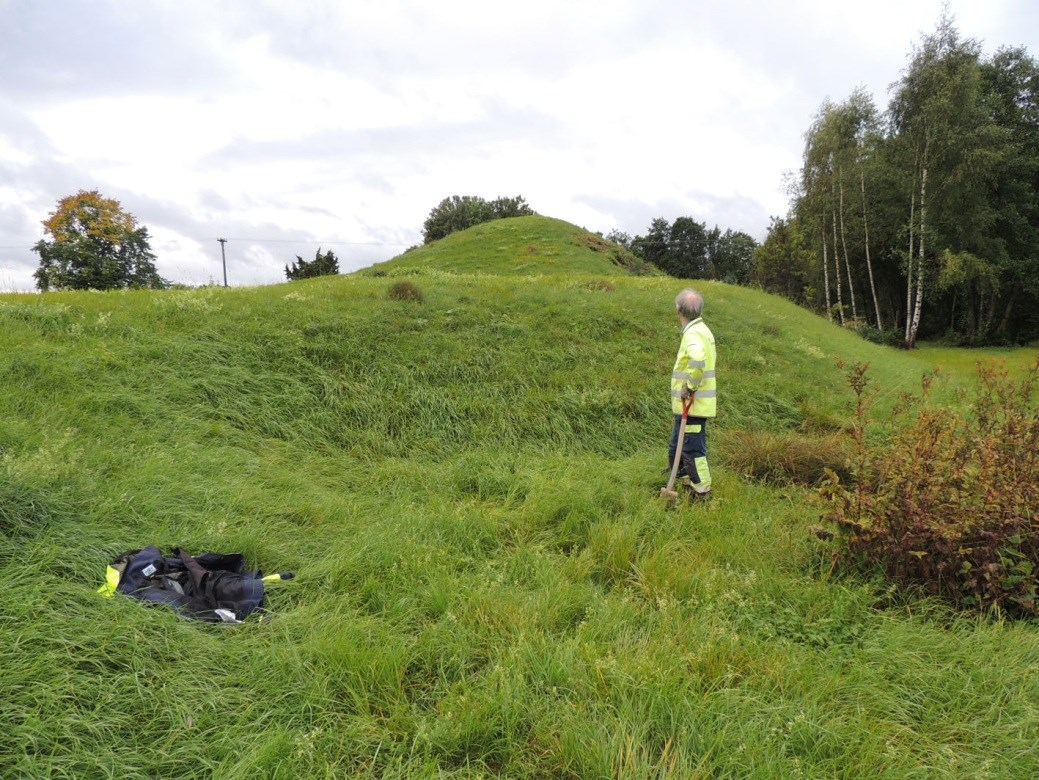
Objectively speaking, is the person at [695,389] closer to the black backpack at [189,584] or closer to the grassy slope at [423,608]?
the grassy slope at [423,608]

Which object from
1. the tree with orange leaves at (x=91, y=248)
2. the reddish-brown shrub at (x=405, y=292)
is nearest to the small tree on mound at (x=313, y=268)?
the tree with orange leaves at (x=91, y=248)

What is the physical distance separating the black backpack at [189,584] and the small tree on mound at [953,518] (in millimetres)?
4644

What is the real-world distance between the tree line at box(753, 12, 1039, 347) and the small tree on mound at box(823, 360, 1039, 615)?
27129 millimetres

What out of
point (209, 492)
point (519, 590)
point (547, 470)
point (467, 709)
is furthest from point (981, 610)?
point (209, 492)

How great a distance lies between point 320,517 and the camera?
4.99 m

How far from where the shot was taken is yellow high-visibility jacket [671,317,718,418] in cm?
Result: 555

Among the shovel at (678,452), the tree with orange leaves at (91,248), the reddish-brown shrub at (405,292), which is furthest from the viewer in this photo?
the tree with orange leaves at (91,248)

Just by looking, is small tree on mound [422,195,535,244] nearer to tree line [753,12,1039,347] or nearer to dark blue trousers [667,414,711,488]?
tree line [753,12,1039,347]

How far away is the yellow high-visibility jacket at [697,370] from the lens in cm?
555

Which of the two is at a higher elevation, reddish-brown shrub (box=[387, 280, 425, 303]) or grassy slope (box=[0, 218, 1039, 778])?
reddish-brown shrub (box=[387, 280, 425, 303])

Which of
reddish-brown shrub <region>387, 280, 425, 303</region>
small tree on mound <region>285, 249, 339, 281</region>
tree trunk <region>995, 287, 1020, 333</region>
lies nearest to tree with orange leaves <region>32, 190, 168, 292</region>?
small tree on mound <region>285, 249, 339, 281</region>

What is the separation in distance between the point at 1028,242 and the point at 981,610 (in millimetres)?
38153

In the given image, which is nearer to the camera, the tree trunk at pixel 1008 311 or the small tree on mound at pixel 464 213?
the tree trunk at pixel 1008 311

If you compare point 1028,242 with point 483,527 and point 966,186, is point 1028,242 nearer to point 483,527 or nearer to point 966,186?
point 966,186
